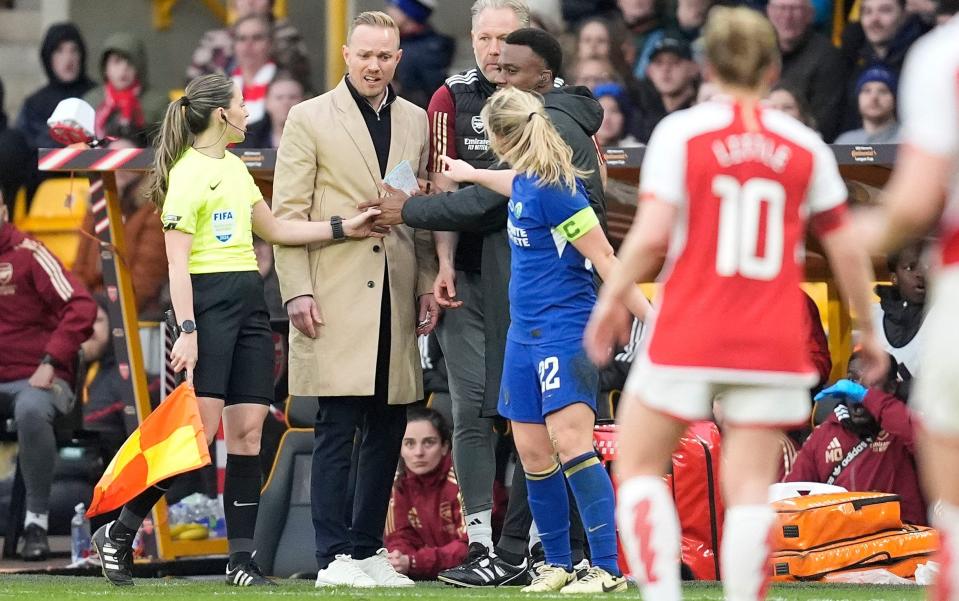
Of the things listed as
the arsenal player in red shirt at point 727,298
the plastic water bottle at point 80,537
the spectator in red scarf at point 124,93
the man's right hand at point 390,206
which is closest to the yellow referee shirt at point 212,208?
the man's right hand at point 390,206

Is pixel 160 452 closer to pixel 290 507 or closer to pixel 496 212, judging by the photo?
pixel 496 212

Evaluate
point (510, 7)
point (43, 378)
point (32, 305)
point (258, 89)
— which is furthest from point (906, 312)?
point (258, 89)

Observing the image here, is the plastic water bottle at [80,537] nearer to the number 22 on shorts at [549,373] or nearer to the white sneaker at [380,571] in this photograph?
the white sneaker at [380,571]

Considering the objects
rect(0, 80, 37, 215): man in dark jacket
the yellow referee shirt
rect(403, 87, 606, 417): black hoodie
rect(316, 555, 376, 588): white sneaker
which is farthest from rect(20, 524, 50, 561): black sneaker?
rect(0, 80, 37, 215): man in dark jacket

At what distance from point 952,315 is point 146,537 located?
573cm

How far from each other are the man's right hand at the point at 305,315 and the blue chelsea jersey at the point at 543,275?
3.28 feet

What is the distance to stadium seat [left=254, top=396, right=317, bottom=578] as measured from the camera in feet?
26.5

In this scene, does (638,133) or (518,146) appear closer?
(518,146)

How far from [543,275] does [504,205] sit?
629 mm

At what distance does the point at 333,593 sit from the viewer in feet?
20.9

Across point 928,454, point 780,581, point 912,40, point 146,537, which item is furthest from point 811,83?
point 928,454

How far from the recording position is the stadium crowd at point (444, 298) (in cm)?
683

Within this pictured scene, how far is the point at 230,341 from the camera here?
22.2 feet

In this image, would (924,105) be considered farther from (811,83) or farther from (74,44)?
(74,44)
